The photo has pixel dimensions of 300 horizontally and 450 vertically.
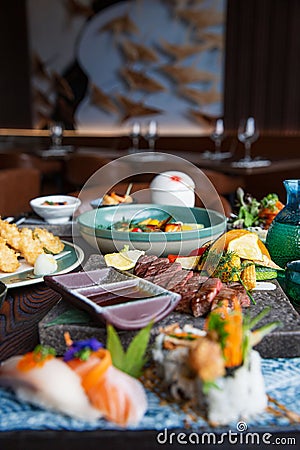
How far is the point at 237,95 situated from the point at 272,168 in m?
2.01

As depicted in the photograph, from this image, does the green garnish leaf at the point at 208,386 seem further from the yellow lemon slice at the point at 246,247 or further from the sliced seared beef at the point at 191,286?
the yellow lemon slice at the point at 246,247

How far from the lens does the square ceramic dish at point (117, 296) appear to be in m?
0.74

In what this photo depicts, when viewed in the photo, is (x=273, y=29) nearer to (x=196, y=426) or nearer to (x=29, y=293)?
(x=29, y=293)

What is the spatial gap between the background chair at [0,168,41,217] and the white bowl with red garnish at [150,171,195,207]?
1.25 metres

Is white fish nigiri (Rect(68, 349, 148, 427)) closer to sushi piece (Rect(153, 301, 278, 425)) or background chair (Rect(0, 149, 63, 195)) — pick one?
sushi piece (Rect(153, 301, 278, 425))

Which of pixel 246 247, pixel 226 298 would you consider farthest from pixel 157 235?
pixel 226 298

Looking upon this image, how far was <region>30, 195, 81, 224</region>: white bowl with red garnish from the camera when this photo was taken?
4.99ft

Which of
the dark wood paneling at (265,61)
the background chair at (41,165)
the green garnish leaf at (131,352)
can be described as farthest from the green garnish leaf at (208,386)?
the dark wood paneling at (265,61)

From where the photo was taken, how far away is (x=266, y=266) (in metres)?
1.03

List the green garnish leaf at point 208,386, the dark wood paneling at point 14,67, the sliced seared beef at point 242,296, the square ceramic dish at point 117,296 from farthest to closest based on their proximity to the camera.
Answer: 1. the dark wood paneling at point 14,67
2. the sliced seared beef at point 242,296
3. the square ceramic dish at point 117,296
4. the green garnish leaf at point 208,386

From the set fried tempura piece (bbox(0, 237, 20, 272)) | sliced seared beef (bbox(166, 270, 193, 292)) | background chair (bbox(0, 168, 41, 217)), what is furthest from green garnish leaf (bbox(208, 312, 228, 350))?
background chair (bbox(0, 168, 41, 217))

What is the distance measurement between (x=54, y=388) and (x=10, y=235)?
1.93 feet

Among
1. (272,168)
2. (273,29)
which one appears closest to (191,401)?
(272,168)

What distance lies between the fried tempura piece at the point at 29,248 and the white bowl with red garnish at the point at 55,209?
401mm
